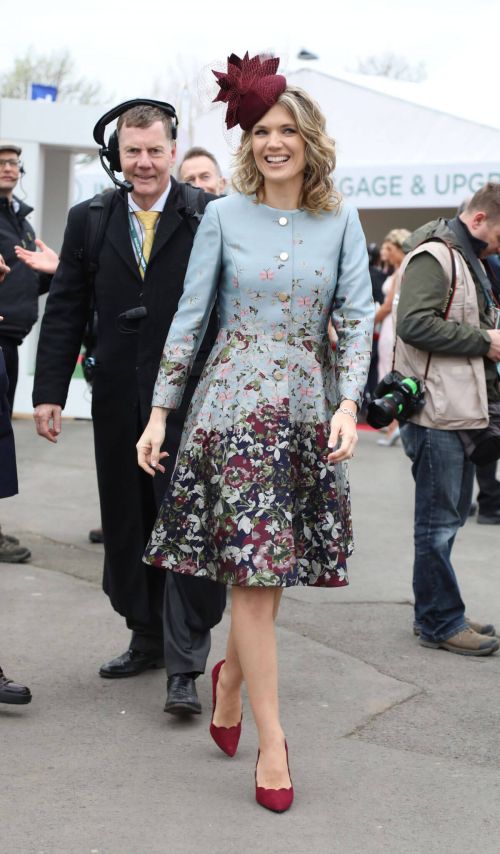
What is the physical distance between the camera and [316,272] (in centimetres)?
354

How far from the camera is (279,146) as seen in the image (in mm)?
3500

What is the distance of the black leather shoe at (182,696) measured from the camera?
4070mm

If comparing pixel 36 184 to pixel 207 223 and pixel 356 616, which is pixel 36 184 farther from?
pixel 207 223

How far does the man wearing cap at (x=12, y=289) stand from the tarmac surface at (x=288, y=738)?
0.28 m

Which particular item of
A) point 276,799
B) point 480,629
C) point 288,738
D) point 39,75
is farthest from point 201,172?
point 39,75

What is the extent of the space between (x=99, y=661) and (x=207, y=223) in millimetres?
1967

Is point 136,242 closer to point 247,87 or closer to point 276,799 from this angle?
point 247,87

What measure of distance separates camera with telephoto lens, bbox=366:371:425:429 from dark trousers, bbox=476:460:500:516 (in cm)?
328

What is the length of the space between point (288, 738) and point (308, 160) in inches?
71.1

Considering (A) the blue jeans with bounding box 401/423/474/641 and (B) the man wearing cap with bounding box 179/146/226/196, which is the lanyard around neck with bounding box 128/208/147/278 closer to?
(A) the blue jeans with bounding box 401/423/474/641

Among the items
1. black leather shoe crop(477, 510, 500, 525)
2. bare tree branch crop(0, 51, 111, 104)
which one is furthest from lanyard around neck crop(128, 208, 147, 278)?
bare tree branch crop(0, 51, 111, 104)

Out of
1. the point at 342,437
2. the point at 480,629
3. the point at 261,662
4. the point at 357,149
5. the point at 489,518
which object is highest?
the point at 357,149

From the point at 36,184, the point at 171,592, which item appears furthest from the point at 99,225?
the point at 36,184

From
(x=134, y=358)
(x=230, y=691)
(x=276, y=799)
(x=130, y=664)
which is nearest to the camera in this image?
(x=276, y=799)
